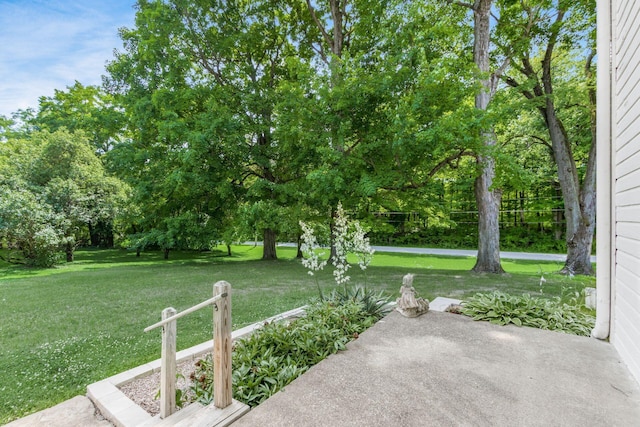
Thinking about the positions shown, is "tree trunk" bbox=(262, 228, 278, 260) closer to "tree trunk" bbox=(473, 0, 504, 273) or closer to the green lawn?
the green lawn

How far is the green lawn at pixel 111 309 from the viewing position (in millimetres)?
2590

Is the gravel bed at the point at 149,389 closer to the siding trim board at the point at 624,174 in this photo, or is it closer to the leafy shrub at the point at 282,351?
the leafy shrub at the point at 282,351

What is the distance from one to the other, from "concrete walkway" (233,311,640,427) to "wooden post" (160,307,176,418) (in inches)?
17.7

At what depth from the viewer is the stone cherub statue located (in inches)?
146

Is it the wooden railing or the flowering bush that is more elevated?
the flowering bush

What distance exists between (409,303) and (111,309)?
453 cm

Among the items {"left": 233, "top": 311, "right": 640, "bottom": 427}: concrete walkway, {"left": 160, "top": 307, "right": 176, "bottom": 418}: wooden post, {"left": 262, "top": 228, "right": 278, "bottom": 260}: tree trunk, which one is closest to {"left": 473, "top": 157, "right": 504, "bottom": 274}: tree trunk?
{"left": 233, "top": 311, "right": 640, "bottom": 427}: concrete walkway

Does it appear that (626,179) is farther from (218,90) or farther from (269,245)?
(269,245)

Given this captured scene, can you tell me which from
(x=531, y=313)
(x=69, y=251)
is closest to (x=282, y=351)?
(x=531, y=313)

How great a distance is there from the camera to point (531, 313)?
3.66 meters

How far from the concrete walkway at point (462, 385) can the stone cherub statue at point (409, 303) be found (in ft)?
1.86

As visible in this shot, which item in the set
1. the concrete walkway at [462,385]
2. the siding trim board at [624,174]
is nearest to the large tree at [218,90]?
the concrete walkway at [462,385]

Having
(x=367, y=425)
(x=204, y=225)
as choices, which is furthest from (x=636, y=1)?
(x=204, y=225)

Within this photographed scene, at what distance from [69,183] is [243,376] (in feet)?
38.2
